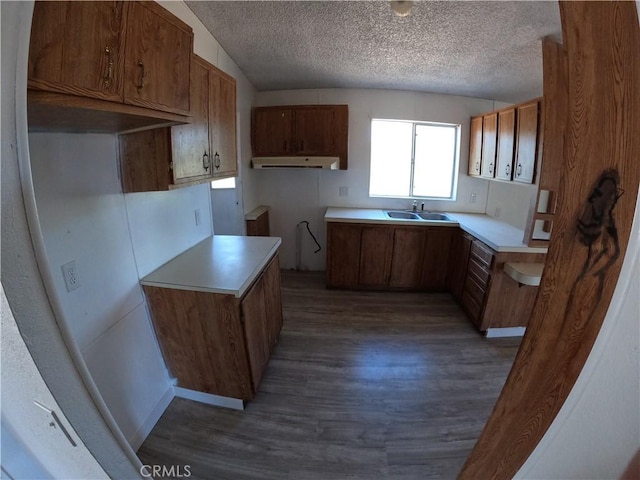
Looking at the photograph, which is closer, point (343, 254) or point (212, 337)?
point (212, 337)

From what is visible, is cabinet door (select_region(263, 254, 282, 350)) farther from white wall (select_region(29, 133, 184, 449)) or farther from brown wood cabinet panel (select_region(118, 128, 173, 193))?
brown wood cabinet panel (select_region(118, 128, 173, 193))

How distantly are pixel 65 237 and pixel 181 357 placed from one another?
996 millimetres

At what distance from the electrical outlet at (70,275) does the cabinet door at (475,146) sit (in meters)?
3.84

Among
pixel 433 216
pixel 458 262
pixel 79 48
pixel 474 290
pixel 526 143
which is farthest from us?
pixel 433 216

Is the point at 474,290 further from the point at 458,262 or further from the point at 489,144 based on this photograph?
the point at 489,144

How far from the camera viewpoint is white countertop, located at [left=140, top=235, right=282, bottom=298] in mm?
1494

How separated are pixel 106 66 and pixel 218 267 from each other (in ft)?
3.82

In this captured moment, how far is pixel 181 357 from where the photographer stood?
5.52 ft

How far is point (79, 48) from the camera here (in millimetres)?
775

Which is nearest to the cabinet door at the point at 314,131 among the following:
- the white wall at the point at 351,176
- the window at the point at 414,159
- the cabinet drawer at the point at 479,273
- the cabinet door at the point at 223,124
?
the white wall at the point at 351,176

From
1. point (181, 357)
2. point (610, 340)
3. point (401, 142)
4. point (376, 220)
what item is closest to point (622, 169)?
point (610, 340)

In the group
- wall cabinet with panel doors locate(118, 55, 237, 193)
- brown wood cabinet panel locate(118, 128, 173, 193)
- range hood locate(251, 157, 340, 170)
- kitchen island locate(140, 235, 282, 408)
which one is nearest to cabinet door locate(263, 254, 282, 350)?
kitchen island locate(140, 235, 282, 408)

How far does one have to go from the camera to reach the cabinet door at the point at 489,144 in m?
2.82

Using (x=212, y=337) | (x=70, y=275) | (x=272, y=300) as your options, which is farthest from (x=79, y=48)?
(x=272, y=300)
